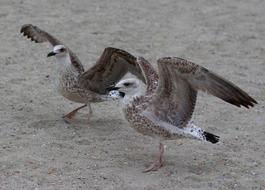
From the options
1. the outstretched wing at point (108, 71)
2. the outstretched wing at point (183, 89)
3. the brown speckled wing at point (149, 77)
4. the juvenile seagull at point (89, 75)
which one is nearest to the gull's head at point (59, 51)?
the juvenile seagull at point (89, 75)

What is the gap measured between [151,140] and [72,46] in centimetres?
291

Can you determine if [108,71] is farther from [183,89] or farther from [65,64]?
[183,89]

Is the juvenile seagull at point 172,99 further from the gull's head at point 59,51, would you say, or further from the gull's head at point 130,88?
the gull's head at point 59,51

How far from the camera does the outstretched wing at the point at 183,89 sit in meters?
5.72

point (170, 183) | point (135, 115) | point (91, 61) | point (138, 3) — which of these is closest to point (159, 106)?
point (135, 115)

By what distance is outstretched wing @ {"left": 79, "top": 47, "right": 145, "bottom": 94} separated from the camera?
6859 millimetres

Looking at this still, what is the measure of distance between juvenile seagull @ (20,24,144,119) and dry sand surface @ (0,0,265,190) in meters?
0.28

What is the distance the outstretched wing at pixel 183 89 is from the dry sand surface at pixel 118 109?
0.43 metres

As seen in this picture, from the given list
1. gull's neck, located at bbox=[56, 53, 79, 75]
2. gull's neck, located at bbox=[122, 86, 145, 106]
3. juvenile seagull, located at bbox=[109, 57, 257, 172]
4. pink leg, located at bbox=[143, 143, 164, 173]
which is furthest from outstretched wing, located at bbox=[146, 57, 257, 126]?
gull's neck, located at bbox=[56, 53, 79, 75]

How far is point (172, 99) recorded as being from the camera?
19.6 feet

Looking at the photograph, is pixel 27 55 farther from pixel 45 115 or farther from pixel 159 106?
pixel 159 106

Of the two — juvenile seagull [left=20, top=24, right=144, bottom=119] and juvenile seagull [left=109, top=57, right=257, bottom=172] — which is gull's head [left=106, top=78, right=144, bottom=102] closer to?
juvenile seagull [left=109, top=57, right=257, bottom=172]

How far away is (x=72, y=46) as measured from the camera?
9273 millimetres

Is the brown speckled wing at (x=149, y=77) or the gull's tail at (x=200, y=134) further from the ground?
the brown speckled wing at (x=149, y=77)
